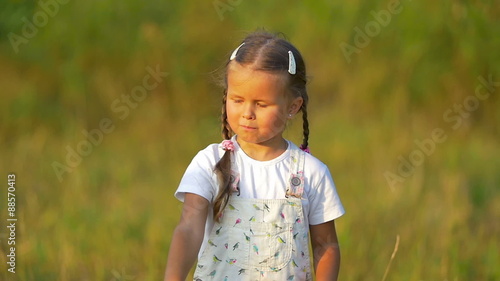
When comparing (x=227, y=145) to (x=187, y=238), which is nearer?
(x=187, y=238)

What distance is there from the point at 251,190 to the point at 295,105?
33 centimetres

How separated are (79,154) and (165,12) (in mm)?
1645

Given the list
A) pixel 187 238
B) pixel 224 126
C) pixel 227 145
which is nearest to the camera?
pixel 187 238

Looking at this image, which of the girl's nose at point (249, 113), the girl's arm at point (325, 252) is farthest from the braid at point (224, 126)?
the girl's arm at point (325, 252)

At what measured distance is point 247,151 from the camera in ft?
10.4

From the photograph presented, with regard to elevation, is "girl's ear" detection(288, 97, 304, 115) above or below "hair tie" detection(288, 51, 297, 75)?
below

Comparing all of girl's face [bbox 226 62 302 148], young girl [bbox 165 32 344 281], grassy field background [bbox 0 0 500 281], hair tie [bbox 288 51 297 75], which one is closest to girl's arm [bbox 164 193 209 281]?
young girl [bbox 165 32 344 281]

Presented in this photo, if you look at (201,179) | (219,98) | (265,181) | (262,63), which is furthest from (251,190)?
(219,98)

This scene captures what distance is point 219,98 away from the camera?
6.38m

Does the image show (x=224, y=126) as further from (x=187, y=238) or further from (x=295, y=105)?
(x=187, y=238)

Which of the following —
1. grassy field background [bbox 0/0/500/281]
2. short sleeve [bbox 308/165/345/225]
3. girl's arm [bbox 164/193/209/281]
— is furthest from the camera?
grassy field background [bbox 0/0/500/281]

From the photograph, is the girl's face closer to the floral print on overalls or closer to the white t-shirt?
the white t-shirt

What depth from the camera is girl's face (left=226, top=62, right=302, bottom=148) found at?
3.03 meters

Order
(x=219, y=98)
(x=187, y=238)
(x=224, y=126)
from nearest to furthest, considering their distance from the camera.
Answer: (x=187, y=238) → (x=224, y=126) → (x=219, y=98)
